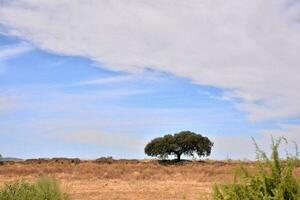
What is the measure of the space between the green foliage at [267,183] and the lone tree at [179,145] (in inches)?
2483

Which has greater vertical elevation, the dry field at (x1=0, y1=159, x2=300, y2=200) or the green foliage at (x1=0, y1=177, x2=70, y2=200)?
the dry field at (x1=0, y1=159, x2=300, y2=200)

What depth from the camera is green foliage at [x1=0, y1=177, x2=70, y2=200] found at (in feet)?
47.4

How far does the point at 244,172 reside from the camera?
235 inches

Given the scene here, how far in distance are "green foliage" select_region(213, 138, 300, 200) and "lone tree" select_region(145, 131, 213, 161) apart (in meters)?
63.1

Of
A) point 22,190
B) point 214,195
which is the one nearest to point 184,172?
point 22,190

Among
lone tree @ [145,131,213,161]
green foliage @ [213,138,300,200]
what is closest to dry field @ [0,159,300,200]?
green foliage @ [213,138,300,200]

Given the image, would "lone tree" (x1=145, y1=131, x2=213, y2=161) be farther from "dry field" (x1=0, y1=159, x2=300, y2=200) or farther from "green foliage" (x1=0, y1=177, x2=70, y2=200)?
"green foliage" (x1=0, y1=177, x2=70, y2=200)

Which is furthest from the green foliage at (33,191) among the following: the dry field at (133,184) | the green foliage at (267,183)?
the green foliage at (267,183)

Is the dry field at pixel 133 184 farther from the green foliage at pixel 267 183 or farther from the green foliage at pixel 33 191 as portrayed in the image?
the green foliage at pixel 267 183

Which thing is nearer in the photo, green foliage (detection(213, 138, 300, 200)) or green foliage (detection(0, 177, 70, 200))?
green foliage (detection(213, 138, 300, 200))

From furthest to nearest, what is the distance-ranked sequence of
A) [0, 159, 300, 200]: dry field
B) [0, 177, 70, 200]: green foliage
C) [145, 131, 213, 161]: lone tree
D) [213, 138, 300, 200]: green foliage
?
[145, 131, 213, 161]: lone tree
[0, 159, 300, 200]: dry field
[0, 177, 70, 200]: green foliage
[213, 138, 300, 200]: green foliage

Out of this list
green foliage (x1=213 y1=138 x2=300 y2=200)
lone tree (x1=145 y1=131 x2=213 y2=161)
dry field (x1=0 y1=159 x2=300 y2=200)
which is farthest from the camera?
lone tree (x1=145 y1=131 x2=213 y2=161)

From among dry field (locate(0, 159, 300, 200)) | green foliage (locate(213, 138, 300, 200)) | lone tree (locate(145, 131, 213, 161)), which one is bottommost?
green foliage (locate(213, 138, 300, 200))

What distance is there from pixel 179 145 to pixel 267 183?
6406cm
